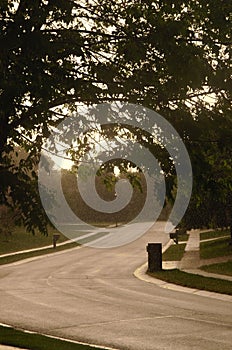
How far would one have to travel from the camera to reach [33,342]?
14070 mm

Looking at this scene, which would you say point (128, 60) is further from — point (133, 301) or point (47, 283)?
point (47, 283)

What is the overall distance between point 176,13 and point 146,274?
73.5 feet

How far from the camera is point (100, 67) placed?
12.0 m

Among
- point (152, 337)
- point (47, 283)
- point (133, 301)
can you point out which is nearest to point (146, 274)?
point (47, 283)

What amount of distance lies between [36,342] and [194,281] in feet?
48.5

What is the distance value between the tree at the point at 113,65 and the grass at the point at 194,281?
1271 centimetres

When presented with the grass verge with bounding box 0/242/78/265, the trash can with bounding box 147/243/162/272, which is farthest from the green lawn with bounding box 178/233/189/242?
the trash can with bounding box 147/243/162/272

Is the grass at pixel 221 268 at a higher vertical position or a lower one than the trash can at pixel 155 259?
lower

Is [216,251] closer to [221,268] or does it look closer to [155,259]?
[221,268]

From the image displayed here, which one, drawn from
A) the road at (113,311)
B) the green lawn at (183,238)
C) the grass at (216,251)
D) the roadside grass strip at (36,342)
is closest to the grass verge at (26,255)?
the road at (113,311)

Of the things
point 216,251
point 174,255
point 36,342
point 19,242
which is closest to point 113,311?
point 36,342

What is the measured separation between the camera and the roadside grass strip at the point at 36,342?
13.5 m

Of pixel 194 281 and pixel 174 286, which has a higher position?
pixel 194 281

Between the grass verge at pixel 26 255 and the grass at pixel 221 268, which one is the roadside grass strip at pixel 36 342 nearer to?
the grass at pixel 221 268
